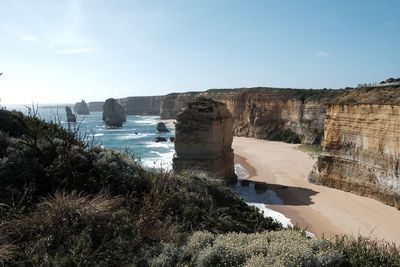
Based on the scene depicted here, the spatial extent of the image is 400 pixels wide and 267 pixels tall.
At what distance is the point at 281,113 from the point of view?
69938 millimetres

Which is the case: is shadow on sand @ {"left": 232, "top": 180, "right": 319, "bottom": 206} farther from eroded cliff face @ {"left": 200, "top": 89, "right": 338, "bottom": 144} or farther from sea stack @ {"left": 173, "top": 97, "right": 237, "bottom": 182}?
eroded cliff face @ {"left": 200, "top": 89, "right": 338, "bottom": 144}

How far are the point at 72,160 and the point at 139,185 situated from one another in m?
1.59

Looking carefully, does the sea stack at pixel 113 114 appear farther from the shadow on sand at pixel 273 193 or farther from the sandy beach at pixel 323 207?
the shadow on sand at pixel 273 193

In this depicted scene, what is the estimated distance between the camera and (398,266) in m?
6.20

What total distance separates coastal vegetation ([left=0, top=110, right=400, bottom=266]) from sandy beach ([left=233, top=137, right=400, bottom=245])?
451 centimetres

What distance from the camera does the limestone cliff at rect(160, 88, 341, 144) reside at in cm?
6191

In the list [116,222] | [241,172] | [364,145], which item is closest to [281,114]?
[241,172]

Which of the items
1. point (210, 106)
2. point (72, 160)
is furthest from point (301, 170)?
point (72, 160)

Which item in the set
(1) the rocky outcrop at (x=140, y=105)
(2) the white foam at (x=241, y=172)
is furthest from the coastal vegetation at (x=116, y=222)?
(1) the rocky outcrop at (x=140, y=105)

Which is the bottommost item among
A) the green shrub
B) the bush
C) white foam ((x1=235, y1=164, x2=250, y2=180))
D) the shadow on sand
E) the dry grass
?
white foam ((x1=235, y1=164, x2=250, y2=180))

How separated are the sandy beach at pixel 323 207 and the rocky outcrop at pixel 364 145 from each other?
35.6 inches

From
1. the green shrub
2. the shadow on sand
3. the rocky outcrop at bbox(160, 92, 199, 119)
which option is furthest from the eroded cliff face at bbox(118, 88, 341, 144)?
the green shrub

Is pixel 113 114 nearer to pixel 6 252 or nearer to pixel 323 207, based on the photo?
pixel 323 207

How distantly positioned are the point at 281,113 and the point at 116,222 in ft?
215
